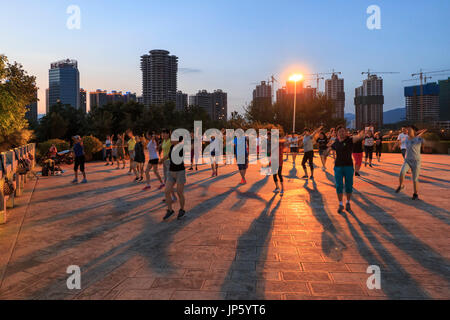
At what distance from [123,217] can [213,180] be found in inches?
221

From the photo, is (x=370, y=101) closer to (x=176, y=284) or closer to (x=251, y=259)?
(x=251, y=259)

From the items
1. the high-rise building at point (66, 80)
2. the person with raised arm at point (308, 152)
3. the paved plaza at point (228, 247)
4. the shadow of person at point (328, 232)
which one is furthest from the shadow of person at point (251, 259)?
the high-rise building at point (66, 80)

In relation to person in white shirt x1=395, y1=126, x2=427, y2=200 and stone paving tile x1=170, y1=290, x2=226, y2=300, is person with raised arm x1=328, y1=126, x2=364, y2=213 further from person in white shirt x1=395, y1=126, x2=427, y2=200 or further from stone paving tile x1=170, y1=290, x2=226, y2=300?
stone paving tile x1=170, y1=290, x2=226, y2=300

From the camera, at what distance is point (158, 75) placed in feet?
573

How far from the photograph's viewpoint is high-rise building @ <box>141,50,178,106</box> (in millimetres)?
171750

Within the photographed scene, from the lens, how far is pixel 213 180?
12.1m

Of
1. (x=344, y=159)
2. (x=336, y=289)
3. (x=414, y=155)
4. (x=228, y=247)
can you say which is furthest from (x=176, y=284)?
(x=414, y=155)

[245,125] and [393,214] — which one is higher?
[245,125]

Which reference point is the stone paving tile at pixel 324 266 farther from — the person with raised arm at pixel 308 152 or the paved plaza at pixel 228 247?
the person with raised arm at pixel 308 152

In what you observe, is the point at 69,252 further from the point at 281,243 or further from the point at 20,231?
the point at 281,243

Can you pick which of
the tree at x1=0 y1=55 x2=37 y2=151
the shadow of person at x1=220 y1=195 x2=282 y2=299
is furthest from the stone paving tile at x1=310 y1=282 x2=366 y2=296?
the tree at x1=0 y1=55 x2=37 y2=151

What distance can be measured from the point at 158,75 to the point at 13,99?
167521 millimetres

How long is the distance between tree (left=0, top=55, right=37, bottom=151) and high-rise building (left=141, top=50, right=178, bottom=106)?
153942 millimetres
